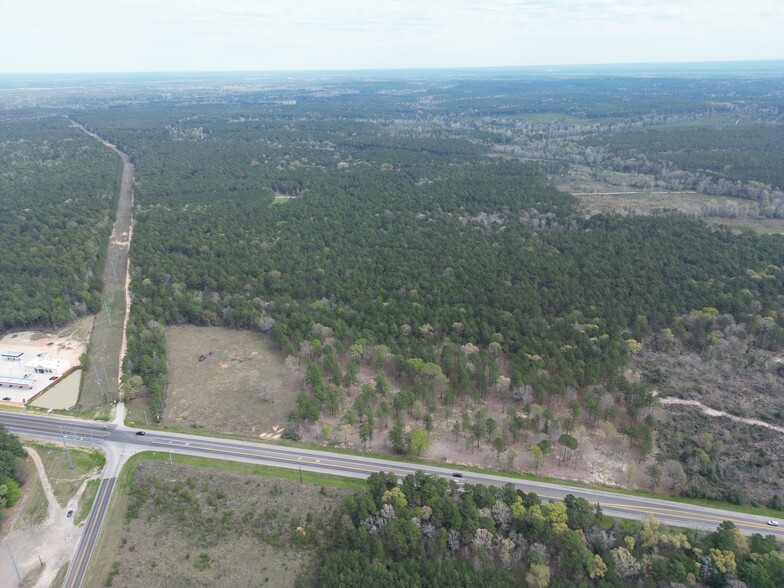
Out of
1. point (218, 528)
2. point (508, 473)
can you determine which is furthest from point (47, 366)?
point (508, 473)

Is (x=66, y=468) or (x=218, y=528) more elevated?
(x=218, y=528)

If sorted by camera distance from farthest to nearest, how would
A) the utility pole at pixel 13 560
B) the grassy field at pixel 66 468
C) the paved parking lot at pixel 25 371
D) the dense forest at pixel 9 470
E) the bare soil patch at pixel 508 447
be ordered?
the paved parking lot at pixel 25 371, the bare soil patch at pixel 508 447, the grassy field at pixel 66 468, the dense forest at pixel 9 470, the utility pole at pixel 13 560

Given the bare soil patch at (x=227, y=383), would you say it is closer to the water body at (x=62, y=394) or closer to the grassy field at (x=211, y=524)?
the grassy field at (x=211, y=524)

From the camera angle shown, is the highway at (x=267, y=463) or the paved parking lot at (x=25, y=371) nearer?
the highway at (x=267, y=463)

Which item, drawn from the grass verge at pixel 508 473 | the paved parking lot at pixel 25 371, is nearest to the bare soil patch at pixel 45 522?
the grass verge at pixel 508 473

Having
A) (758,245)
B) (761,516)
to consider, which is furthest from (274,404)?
(758,245)

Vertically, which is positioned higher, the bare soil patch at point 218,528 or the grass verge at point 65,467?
the bare soil patch at point 218,528

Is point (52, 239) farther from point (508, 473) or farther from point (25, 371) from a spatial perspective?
point (508, 473)

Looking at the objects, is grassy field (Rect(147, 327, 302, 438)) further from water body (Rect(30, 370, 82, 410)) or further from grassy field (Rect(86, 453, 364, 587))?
water body (Rect(30, 370, 82, 410))
